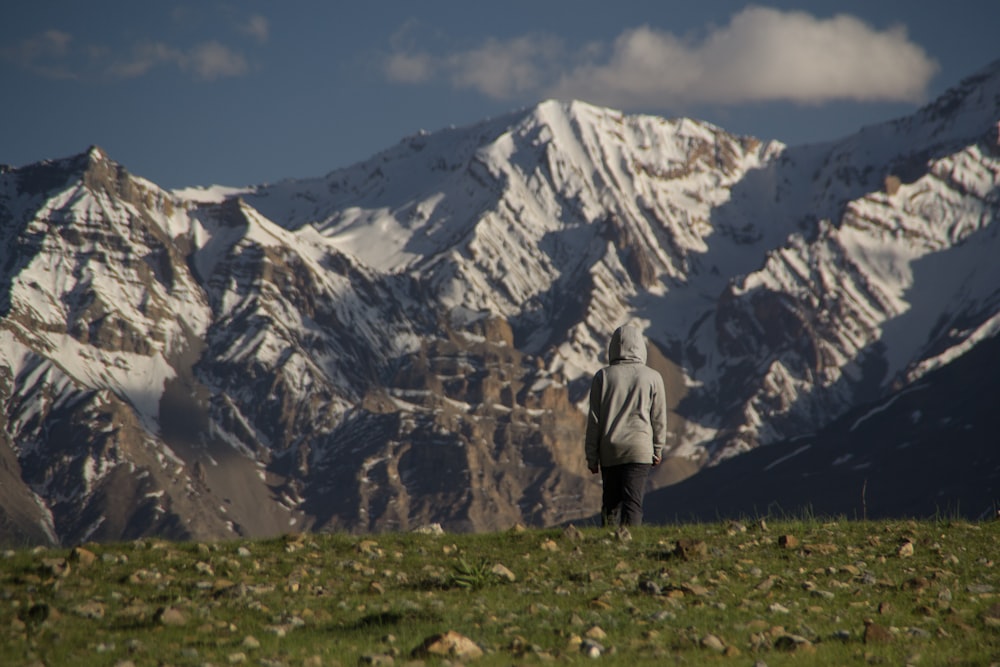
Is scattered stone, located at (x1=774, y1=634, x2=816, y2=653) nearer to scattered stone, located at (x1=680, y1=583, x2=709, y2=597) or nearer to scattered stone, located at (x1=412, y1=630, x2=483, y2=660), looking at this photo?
scattered stone, located at (x1=680, y1=583, x2=709, y2=597)

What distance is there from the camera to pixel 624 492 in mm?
26000

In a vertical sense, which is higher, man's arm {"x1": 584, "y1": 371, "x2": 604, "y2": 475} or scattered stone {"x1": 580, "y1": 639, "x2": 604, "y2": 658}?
man's arm {"x1": 584, "y1": 371, "x2": 604, "y2": 475}

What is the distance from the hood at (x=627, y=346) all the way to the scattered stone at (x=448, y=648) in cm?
962

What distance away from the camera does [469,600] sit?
66.5 ft

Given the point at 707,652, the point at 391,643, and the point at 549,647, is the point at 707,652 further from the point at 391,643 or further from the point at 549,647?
the point at 391,643

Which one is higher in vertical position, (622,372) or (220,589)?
(622,372)

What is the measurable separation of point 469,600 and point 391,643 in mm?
3140

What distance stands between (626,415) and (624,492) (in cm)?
172

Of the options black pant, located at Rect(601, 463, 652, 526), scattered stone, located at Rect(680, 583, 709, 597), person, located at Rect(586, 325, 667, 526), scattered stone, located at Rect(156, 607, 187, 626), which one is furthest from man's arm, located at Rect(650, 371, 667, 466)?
scattered stone, located at Rect(156, 607, 187, 626)

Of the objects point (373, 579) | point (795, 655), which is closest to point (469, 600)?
point (373, 579)

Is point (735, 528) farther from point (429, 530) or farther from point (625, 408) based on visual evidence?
point (429, 530)

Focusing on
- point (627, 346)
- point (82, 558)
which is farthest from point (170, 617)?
point (627, 346)

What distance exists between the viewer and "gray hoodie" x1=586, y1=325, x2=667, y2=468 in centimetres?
2516

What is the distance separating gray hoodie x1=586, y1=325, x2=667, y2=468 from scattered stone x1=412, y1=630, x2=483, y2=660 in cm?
876
